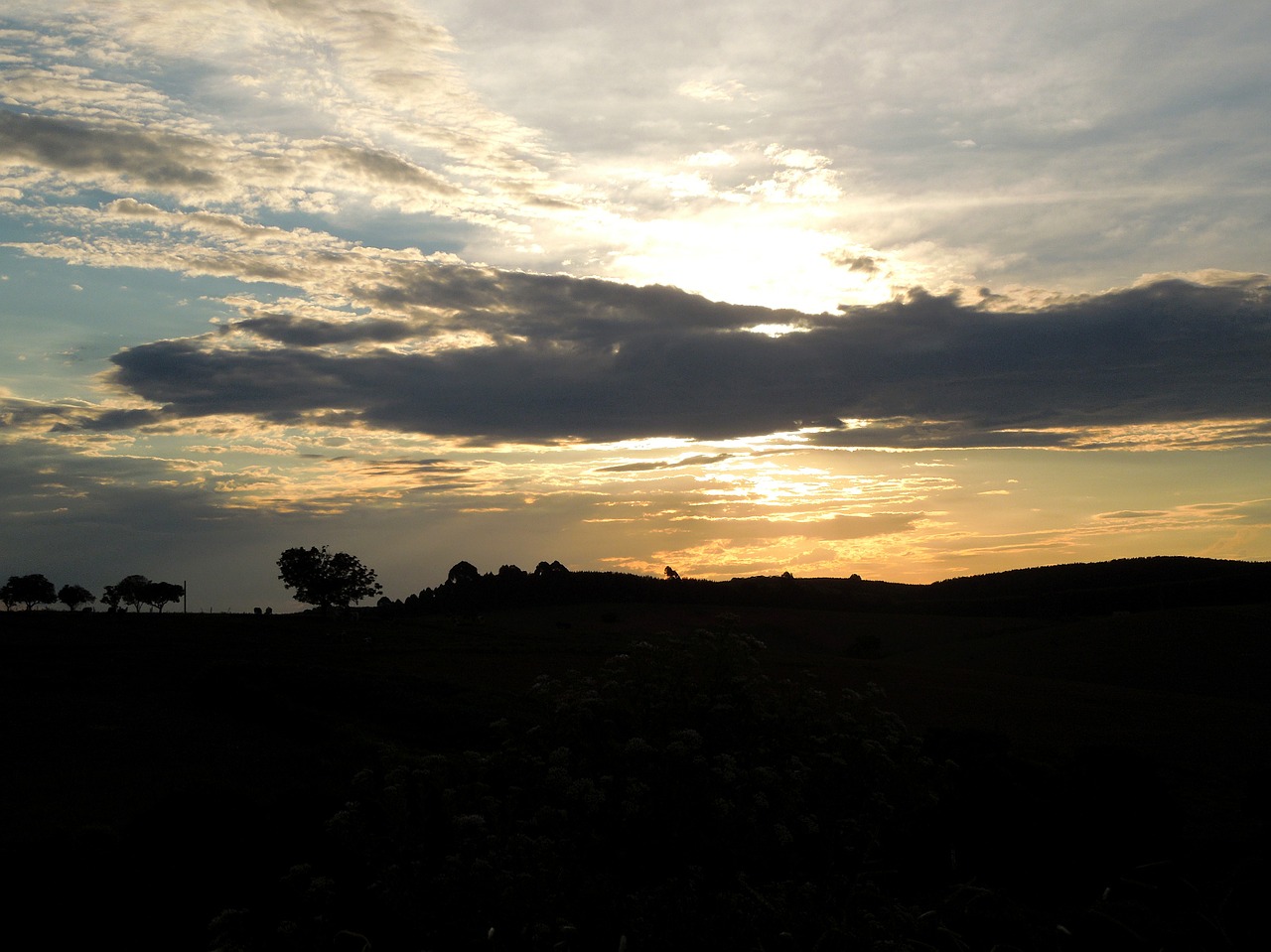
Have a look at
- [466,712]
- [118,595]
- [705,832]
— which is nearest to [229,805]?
[705,832]

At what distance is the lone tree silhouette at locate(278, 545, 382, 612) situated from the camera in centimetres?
7956

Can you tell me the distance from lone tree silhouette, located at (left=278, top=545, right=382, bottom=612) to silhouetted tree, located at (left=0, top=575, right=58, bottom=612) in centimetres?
1928

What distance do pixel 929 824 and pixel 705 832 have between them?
274 cm

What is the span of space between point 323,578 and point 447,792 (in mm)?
76897

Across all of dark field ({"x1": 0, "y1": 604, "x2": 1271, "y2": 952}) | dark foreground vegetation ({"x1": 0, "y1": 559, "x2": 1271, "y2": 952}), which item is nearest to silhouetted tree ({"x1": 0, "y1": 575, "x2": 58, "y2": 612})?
dark field ({"x1": 0, "y1": 604, "x2": 1271, "y2": 952})

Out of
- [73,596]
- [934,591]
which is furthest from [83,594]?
[934,591]

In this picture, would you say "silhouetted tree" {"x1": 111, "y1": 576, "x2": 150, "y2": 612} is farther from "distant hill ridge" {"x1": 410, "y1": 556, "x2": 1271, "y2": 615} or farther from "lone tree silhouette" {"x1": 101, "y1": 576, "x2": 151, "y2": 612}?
"distant hill ridge" {"x1": 410, "y1": 556, "x2": 1271, "y2": 615}

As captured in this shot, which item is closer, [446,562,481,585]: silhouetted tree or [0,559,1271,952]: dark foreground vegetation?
[0,559,1271,952]: dark foreground vegetation

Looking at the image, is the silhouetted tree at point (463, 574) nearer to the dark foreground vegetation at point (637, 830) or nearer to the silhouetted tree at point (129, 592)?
the silhouetted tree at point (129, 592)

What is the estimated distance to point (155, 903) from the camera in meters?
7.21

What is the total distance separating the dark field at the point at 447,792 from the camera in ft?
19.9

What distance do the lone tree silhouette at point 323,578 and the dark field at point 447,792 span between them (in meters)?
34.5

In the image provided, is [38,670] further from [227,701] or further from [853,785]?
[853,785]

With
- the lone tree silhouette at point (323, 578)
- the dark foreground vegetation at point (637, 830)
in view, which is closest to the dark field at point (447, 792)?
the dark foreground vegetation at point (637, 830)
